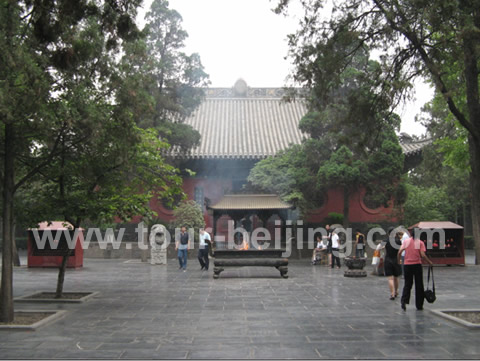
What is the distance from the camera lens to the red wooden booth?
1783 cm

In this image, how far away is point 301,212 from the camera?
21656 millimetres

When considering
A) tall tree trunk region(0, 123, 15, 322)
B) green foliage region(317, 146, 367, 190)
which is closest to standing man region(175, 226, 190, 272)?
green foliage region(317, 146, 367, 190)

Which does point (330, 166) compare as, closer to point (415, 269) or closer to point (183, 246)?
point (183, 246)

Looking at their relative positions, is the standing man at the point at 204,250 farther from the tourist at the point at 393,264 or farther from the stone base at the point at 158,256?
the tourist at the point at 393,264

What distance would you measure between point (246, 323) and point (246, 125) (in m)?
22.6

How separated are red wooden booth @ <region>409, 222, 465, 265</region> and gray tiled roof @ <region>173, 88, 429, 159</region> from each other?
6.64m

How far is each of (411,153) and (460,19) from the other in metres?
18.1

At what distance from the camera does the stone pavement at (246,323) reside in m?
5.68

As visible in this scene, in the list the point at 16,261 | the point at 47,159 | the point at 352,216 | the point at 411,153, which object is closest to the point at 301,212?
the point at 352,216

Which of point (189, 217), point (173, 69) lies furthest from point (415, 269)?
point (173, 69)

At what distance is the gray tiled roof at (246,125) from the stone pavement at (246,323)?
42.4 feet

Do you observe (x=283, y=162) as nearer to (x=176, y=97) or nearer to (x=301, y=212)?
(x=301, y=212)

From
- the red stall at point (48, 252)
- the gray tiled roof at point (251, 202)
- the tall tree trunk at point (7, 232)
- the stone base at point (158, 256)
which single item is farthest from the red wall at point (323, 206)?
the tall tree trunk at point (7, 232)

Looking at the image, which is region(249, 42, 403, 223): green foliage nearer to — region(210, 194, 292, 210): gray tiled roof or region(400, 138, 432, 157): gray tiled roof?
region(210, 194, 292, 210): gray tiled roof
